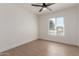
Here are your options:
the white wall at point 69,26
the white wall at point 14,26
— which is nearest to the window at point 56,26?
the white wall at point 69,26

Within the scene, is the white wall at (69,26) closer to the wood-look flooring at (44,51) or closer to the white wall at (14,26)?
→ the wood-look flooring at (44,51)

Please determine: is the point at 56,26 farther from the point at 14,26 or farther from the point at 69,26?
the point at 14,26

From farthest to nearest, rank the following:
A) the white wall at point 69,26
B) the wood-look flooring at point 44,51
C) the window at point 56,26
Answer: the window at point 56,26
the white wall at point 69,26
the wood-look flooring at point 44,51

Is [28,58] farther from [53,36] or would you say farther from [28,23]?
[53,36]

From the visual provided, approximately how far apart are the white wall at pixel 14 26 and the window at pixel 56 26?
1383 mm

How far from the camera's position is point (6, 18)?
3680 millimetres

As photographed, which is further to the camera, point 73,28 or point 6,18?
point 73,28

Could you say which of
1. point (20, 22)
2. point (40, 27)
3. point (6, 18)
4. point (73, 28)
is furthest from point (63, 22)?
point (6, 18)

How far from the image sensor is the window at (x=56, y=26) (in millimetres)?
5205

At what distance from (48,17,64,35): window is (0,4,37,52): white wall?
1.38 meters

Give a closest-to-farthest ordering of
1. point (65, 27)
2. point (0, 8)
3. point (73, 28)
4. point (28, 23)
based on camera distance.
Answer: point (0, 8)
point (73, 28)
point (65, 27)
point (28, 23)

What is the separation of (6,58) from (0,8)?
350 centimetres

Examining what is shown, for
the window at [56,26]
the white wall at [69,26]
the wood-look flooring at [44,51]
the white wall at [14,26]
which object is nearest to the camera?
the wood-look flooring at [44,51]

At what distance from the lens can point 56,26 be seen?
18.1 ft
